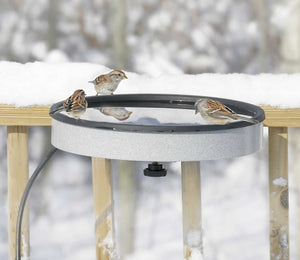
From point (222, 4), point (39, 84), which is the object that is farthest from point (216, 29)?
point (39, 84)

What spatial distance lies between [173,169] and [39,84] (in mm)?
4967

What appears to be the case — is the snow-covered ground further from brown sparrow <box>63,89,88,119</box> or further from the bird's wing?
the bird's wing

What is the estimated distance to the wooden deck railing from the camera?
208cm

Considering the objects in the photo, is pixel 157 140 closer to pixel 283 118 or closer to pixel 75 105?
pixel 75 105

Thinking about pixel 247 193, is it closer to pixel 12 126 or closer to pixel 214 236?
pixel 214 236

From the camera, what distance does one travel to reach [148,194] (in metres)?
6.93

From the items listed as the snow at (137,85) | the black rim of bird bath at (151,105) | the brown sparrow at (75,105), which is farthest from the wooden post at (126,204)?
the brown sparrow at (75,105)

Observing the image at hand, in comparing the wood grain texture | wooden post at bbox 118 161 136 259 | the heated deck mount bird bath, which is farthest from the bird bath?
wooden post at bbox 118 161 136 259

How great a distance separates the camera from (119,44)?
21.5 feet

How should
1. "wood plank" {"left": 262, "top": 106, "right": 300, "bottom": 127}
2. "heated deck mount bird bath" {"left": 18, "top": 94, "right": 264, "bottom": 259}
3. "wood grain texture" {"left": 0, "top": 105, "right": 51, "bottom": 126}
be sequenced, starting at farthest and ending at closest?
"wood grain texture" {"left": 0, "top": 105, "right": 51, "bottom": 126} < "wood plank" {"left": 262, "top": 106, "right": 300, "bottom": 127} < "heated deck mount bird bath" {"left": 18, "top": 94, "right": 264, "bottom": 259}

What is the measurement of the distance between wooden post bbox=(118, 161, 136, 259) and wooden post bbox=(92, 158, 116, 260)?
3556 millimetres

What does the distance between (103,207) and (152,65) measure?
19.2 ft

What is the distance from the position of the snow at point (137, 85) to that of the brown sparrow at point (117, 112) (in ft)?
0.87

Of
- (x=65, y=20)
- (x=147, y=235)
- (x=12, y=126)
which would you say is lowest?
(x=147, y=235)
